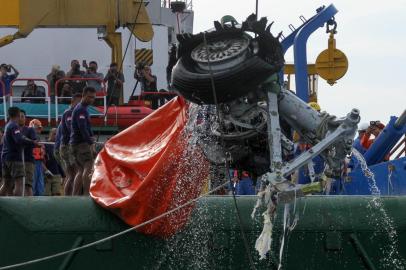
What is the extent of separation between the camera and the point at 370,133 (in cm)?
1273

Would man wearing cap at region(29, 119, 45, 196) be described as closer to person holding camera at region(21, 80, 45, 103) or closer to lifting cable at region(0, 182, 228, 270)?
person holding camera at region(21, 80, 45, 103)

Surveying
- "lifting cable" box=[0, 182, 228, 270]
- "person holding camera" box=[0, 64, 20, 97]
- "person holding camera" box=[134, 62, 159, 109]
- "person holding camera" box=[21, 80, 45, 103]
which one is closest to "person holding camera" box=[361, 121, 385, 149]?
"lifting cable" box=[0, 182, 228, 270]

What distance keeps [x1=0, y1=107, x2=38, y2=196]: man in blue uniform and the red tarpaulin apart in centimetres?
590

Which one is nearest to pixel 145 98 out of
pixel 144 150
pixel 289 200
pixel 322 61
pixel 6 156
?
pixel 6 156

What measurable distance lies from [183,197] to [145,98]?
480 inches

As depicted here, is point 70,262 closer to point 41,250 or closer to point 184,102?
point 41,250

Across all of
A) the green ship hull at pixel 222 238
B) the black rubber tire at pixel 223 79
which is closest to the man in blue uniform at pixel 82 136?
the green ship hull at pixel 222 238

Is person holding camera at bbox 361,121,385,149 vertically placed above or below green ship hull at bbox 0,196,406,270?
below

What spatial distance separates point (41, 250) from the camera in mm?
7828

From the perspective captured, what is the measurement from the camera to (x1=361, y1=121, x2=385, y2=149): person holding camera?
12270mm

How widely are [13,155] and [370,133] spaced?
4.32 m

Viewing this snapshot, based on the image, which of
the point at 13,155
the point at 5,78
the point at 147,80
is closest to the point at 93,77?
the point at 147,80

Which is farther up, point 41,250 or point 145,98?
point 41,250

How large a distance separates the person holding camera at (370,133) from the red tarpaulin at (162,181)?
4.19 metres
